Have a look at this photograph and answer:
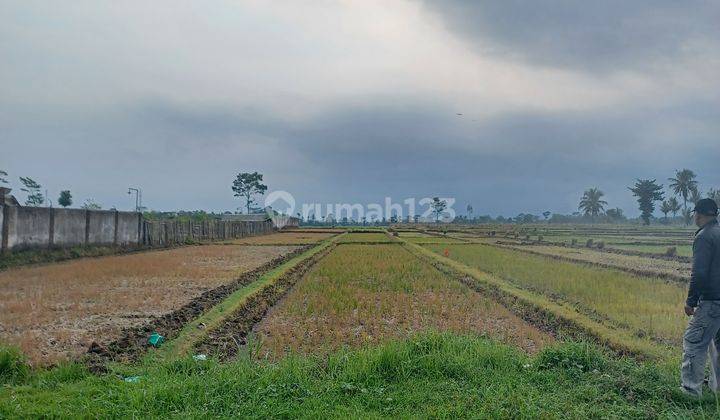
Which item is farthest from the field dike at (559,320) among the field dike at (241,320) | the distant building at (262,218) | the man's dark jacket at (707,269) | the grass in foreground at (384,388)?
the distant building at (262,218)

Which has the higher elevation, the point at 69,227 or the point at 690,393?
the point at 69,227

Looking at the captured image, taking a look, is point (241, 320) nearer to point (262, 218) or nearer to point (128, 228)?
point (128, 228)

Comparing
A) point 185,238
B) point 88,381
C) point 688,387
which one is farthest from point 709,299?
point 185,238

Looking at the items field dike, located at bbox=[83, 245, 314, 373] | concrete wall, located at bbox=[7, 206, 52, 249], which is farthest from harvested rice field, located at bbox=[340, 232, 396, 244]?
field dike, located at bbox=[83, 245, 314, 373]

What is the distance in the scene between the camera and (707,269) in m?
4.71

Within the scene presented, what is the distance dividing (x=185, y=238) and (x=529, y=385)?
32.0 meters

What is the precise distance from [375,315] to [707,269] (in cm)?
601

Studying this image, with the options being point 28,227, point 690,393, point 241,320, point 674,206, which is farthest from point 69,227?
point 674,206

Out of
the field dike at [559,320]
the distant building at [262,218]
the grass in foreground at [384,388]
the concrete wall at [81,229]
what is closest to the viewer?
the grass in foreground at [384,388]

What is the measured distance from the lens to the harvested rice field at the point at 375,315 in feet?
24.9

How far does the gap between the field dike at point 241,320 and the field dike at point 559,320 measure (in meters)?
5.51

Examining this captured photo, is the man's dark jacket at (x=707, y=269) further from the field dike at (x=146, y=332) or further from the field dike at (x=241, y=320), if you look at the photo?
the field dike at (x=146, y=332)

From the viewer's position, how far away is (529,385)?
4973 mm

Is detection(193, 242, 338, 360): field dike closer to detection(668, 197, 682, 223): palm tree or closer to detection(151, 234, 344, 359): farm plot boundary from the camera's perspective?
detection(151, 234, 344, 359): farm plot boundary
